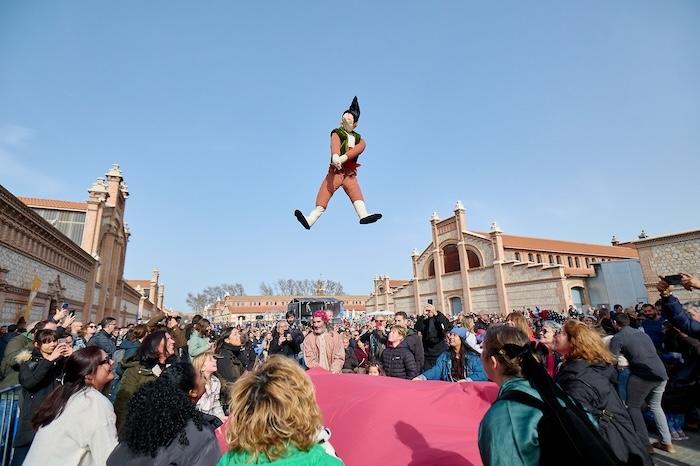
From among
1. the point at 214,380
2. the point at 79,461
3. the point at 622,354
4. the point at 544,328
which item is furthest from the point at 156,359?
the point at 622,354

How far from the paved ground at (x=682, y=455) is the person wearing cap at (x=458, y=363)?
290cm

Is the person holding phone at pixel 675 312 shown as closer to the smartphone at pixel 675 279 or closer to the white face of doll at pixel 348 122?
the smartphone at pixel 675 279

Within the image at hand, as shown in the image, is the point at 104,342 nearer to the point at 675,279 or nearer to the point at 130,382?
the point at 130,382

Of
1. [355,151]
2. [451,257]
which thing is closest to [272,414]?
[355,151]

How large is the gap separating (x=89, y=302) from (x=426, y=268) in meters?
31.7

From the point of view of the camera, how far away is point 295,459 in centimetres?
170

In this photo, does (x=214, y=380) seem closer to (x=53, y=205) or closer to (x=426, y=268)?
(x=53, y=205)

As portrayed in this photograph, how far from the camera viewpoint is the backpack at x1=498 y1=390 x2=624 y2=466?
1.43 m

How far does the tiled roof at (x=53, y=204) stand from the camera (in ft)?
92.0

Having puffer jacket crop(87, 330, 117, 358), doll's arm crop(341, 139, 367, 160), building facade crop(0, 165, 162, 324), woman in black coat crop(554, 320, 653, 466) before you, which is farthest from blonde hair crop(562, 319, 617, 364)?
building facade crop(0, 165, 162, 324)

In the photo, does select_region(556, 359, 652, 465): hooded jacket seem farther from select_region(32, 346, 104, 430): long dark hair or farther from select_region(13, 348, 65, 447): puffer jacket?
select_region(13, 348, 65, 447): puffer jacket

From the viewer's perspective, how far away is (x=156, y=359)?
4.20 metres

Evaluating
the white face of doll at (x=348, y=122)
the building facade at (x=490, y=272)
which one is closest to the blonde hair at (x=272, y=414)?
the white face of doll at (x=348, y=122)

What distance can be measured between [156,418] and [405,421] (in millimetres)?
2206
